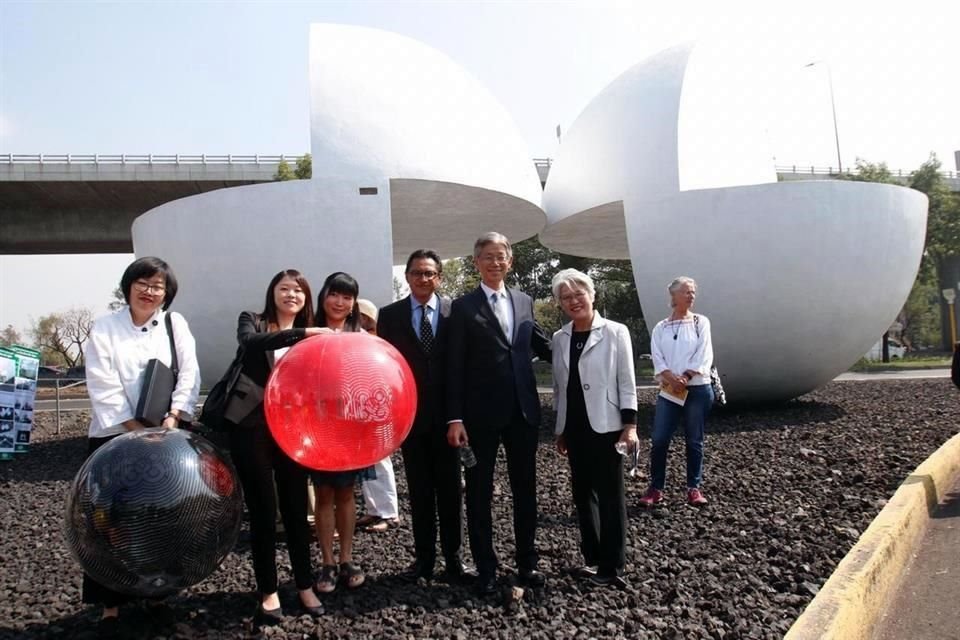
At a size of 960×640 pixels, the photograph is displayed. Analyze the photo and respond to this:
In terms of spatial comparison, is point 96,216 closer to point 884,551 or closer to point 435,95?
point 435,95

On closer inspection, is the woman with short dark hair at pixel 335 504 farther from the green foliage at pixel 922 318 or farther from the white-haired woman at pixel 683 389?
the green foliage at pixel 922 318

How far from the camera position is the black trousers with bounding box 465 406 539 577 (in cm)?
328

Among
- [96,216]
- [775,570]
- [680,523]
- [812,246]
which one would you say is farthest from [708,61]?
[96,216]

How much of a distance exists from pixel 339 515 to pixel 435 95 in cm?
593

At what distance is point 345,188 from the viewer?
24.4ft

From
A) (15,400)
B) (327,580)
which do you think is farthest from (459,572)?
(15,400)

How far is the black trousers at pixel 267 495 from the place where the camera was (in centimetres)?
297

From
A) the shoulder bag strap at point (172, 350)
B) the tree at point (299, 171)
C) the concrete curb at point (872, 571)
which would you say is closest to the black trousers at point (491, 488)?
the concrete curb at point (872, 571)

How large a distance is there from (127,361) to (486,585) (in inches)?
75.7

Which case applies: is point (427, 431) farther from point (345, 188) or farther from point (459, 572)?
point (345, 188)

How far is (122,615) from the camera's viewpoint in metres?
2.98

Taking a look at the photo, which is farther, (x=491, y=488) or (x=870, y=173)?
(x=870, y=173)

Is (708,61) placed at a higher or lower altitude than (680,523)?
higher

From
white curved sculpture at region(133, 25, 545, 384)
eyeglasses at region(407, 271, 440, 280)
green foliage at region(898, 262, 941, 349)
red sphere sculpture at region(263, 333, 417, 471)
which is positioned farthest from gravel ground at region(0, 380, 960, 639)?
green foliage at region(898, 262, 941, 349)
